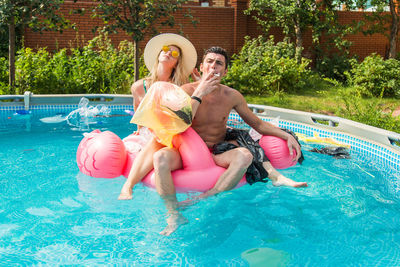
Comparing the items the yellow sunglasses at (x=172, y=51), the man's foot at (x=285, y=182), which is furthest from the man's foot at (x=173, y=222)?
the yellow sunglasses at (x=172, y=51)

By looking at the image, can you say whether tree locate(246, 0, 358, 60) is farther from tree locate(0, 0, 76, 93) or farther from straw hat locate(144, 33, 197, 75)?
straw hat locate(144, 33, 197, 75)

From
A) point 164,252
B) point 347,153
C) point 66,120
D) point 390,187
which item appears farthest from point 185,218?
point 66,120

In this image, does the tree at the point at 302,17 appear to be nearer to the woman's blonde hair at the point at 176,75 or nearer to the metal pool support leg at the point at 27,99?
the metal pool support leg at the point at 27,99

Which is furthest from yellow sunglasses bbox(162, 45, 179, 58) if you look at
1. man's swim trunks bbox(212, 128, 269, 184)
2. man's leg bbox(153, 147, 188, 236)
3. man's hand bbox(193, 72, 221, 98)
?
man's leg bbox(153, 147, 188, 236)

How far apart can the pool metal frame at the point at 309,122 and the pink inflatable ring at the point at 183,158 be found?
174 centimetres

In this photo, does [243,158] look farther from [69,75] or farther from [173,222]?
[69,75]

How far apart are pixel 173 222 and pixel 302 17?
36.4 ft

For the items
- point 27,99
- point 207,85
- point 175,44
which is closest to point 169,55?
point 175,44

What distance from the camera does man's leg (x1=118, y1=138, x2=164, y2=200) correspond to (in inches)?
142

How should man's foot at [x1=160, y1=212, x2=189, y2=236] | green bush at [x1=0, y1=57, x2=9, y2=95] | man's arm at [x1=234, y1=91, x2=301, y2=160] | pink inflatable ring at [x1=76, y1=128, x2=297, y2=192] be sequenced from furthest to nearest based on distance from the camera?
green bush at [x1=0, y1=57, x2=9, y2=95], man's arm at [x1=234, y1=91, x2=301, y2=160], pink inflatable ring at [x1=76, y1=128, x2=297, y2=192], man's foot at [x1=160, y1=212, x2=189, y2=236]

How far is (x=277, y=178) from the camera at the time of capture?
12.6 feet

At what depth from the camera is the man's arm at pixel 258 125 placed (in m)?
4.04

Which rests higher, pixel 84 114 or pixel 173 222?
pixel 84 114

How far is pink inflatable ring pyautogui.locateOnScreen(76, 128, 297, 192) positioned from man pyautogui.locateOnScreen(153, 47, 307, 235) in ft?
0.25
